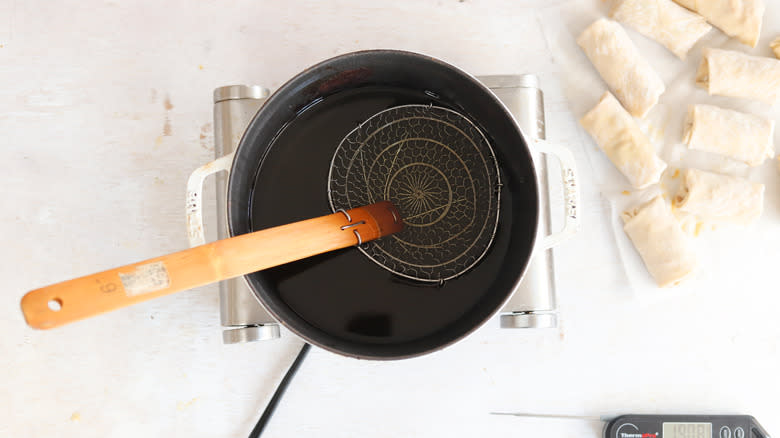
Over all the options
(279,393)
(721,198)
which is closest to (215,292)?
(279,393)

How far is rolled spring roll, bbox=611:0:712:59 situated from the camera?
0.74m

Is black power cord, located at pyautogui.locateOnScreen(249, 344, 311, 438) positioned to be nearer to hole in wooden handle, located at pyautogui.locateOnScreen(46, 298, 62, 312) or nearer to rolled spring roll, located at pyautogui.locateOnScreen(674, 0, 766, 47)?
hole in wooden handle, located at pyautogui.locateOnScreen(46, 298, 62, 312)

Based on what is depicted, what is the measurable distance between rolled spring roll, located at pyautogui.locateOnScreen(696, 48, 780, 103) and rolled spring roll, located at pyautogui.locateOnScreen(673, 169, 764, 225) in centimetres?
12

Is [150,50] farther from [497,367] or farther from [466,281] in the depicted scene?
[497,367]

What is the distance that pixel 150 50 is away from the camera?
77 cm

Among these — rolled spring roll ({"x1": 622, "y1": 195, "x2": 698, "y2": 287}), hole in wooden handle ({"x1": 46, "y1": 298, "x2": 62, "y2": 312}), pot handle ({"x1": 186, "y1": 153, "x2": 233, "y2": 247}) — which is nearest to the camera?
hole in wooden handle ({"x1": 46, "y1": 298, "x2": 62, "y2": 312})

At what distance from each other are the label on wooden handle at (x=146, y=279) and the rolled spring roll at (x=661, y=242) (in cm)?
60

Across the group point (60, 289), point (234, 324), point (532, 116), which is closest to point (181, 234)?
point (234, 324)

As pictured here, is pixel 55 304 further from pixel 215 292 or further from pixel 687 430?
pixel 687 430

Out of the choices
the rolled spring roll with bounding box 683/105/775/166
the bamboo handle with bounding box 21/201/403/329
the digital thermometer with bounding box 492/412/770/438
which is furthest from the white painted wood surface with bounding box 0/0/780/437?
the bamboo handle with bounding box 21/201/403/329

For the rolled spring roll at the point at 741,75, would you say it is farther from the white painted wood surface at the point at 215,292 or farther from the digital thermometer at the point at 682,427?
the digital thermometer at the point at 682,427

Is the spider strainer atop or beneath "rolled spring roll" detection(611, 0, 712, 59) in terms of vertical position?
beneath

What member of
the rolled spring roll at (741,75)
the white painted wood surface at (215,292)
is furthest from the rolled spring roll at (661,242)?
the rolled spring roll at (741,75)

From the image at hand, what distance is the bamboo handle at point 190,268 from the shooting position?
37 centimetres
